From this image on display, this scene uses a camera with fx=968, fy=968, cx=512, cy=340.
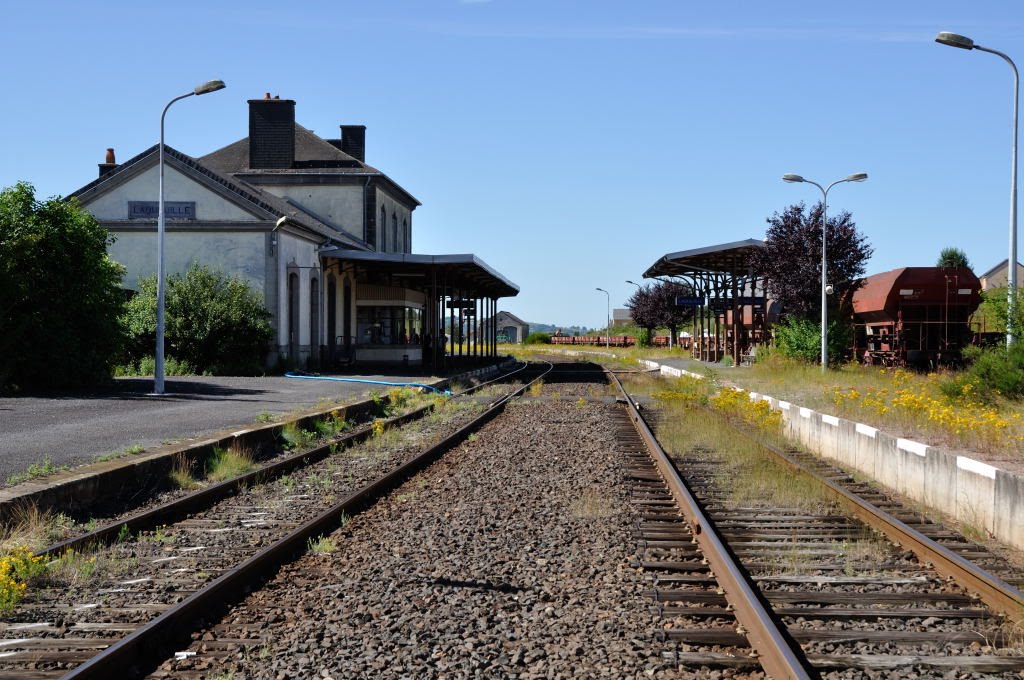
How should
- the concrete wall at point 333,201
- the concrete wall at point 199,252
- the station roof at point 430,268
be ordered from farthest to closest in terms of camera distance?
the concrete wall at point 333,201 < the station roof at point 430,268 < the concrete wall at point 199,252

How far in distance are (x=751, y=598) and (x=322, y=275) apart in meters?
31.2

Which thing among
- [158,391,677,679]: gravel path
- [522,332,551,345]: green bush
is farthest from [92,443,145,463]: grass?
[522,332,551,345]: green bush

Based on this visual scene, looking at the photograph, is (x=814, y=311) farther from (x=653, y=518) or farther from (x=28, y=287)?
(x=653, y=518)

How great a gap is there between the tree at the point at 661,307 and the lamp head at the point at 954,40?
5217 centimetres

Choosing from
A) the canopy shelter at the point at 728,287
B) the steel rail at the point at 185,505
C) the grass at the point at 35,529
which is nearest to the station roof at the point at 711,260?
→ the canopy shelter at the point at 728,287

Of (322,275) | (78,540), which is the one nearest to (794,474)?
(78,540)

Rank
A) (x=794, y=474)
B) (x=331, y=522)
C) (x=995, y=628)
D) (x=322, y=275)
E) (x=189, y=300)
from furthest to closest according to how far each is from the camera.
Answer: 1. (x=322, y=275)
2. (x=189, y=300)
3. (x=794, y=474)
4. (x=331, y=522)
5. (x=995, y=628)

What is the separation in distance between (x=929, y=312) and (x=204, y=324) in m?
20.9

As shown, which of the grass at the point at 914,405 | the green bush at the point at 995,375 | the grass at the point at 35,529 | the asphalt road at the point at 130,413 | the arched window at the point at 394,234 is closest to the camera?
the grass at the point at 35,529

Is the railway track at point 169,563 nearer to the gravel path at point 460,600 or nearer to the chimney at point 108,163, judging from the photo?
the gravel path at point 460,600

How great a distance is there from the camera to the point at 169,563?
267 inches

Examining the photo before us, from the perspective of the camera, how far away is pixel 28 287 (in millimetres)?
19703

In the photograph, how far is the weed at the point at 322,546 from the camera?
712cm

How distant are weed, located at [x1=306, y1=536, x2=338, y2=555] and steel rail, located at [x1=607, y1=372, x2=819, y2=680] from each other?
2723 mm
